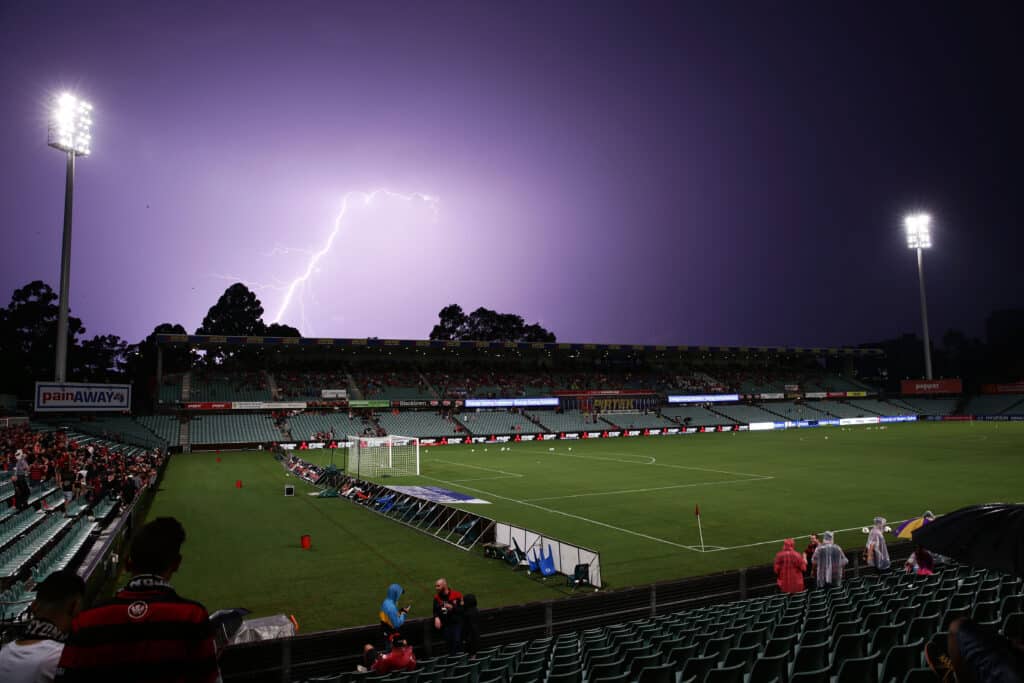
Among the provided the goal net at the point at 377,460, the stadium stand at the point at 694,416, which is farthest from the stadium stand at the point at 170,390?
the stadium stand at the point at 694,416

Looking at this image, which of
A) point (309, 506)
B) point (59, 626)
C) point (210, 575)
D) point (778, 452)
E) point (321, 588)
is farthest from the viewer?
point (778, 452)

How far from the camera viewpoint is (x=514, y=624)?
11289 millimetres

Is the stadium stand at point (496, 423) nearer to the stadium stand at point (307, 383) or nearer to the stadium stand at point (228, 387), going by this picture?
the stadium stand at point (307, 383)

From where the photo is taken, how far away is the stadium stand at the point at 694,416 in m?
77.6

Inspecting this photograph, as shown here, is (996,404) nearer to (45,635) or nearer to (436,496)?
(436,496)

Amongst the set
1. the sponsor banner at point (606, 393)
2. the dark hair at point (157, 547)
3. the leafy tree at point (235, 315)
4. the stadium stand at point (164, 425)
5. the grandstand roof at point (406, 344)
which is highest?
the leafy tree at point (235, 315)

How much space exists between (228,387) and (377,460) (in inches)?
1210

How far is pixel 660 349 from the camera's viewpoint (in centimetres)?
8625

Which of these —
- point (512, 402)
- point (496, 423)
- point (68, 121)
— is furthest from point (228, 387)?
point (68, 121)

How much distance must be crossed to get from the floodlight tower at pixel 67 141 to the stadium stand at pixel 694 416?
6305cm

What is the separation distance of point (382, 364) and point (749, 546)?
206 feet

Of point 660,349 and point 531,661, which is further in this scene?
point 660,349

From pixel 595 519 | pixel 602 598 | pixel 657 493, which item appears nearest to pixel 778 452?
pixel 657 493

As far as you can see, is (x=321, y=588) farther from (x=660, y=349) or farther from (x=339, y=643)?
(x=660, y=349)
